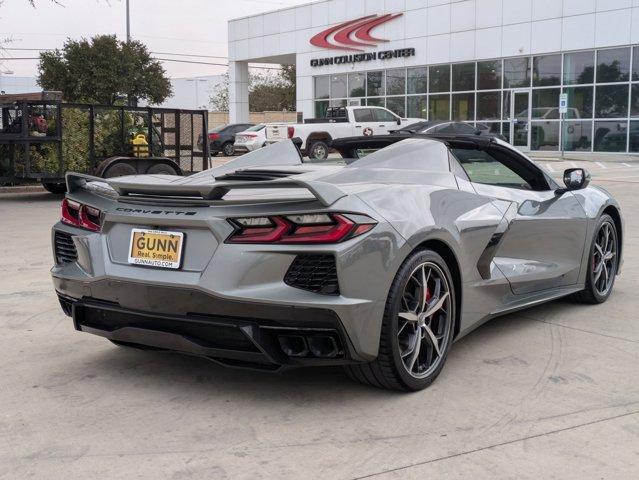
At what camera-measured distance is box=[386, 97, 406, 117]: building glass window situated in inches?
1448

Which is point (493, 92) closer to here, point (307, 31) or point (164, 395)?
point (307, 31)

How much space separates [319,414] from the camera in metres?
3.67

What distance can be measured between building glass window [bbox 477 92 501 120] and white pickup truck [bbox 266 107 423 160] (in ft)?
16.5

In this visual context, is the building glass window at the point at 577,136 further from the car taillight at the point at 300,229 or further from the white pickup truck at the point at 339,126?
the car taillight at the point at 300,229

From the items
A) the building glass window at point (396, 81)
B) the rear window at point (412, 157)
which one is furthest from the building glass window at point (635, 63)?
the rear window at point (412, 157)

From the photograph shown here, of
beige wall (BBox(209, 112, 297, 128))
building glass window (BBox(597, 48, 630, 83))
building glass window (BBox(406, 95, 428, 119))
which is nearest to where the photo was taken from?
building glass window (BBox(597, 48, 630, 83))

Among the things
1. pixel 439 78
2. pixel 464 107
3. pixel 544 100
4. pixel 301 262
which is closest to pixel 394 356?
pixel 301 262

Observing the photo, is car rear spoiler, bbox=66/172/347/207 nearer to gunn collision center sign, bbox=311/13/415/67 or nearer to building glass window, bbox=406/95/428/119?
building glass window, bbox=406/95/428/119

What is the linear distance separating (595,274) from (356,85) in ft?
111

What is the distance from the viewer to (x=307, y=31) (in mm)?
40500

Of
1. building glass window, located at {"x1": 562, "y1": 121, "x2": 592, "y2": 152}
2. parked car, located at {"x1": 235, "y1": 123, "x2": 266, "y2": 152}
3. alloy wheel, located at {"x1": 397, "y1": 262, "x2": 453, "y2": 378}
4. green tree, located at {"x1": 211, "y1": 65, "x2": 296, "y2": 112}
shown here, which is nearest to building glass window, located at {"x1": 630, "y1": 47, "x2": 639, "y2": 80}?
building glass window, located at {"x1": 562, "y1": 121, "x2": 592, "y2": 152}

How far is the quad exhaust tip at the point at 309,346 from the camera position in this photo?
3.54m

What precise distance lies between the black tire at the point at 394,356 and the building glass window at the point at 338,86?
36140mm

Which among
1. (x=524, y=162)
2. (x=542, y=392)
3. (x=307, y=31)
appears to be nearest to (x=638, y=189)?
(x=524, y=162)
